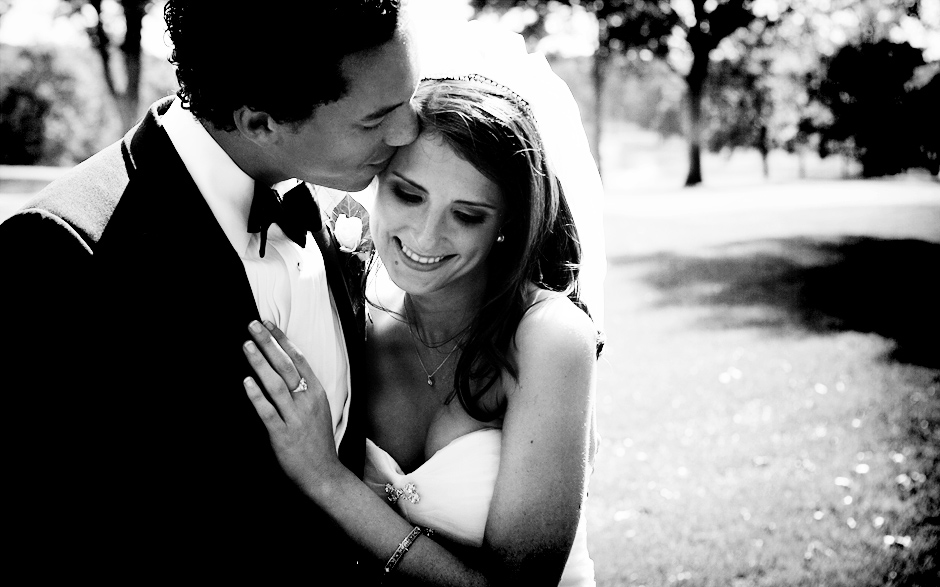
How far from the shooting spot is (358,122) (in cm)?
216

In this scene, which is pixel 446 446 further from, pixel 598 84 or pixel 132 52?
pixel 598 84

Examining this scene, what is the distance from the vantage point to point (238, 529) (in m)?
1.95

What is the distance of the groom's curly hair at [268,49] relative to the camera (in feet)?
6.26

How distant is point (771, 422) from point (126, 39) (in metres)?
24.7

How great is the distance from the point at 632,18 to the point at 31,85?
30570mm

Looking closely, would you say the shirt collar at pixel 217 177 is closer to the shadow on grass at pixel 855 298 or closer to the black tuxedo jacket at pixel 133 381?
the black tuxedo jacket at pixel 133 381

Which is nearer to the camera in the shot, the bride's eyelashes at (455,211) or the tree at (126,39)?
the bride's eyelashes at (455,211)

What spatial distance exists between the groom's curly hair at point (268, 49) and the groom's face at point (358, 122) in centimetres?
4

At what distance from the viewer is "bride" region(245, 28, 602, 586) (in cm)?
223

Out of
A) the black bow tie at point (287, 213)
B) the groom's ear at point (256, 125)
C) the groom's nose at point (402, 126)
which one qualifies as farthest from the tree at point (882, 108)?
the groom's ear at point (256, 125)

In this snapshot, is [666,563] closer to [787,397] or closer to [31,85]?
[787,397]

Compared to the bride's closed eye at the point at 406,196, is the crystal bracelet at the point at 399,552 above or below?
below

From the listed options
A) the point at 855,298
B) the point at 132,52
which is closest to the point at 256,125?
the point at 855,298

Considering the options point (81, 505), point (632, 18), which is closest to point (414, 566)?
point (81, 505)
